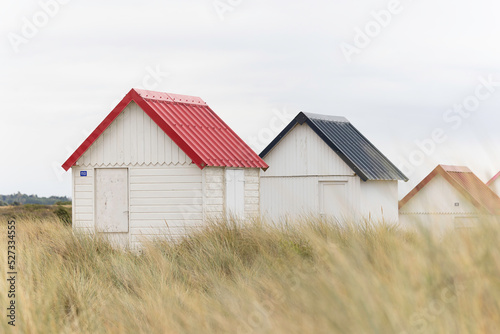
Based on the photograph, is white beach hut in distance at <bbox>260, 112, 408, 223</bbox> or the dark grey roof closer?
white beach hut in distance at <bbox>260, 112, 408, 223</bbox>

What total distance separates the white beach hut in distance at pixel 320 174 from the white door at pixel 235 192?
185 inches

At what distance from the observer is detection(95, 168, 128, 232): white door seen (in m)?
17.1

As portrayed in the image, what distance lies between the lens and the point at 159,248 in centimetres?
1391

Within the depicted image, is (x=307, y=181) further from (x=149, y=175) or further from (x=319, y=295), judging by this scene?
(x=319, y=295)

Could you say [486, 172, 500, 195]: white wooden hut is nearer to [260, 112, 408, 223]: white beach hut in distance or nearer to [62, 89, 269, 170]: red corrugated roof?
[62, 89, 269, 170]: red corrugated roof

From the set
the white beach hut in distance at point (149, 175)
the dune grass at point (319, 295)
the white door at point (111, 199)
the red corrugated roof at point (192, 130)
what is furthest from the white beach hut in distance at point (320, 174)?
the dune grass at point (319, 295)

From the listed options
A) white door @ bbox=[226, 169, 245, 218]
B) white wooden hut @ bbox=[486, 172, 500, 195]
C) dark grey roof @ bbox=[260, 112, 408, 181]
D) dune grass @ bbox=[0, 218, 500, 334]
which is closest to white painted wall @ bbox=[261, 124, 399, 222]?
dark grey roof @ bbox=[260, 112, 408, 181]

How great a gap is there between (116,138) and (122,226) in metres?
2.24

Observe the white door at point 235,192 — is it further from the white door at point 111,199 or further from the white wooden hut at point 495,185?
the white wooden hut at point 495,185

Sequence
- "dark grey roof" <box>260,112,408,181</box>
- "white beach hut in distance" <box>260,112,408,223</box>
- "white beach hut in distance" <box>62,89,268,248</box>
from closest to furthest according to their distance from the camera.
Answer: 1. "white beach hut in distance" <box>62,89,268,248</box>
2. "white beach hut in distance" <box>260,112,408,223</box>
3. "dark grey roof" <box>260,112,408,181</box>

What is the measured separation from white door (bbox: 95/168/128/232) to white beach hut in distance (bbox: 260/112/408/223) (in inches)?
271

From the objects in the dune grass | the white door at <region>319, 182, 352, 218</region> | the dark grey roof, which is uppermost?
→ the dark grey roof

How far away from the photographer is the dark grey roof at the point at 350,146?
920 inches

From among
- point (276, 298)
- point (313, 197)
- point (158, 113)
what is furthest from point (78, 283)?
point (313, 197)
